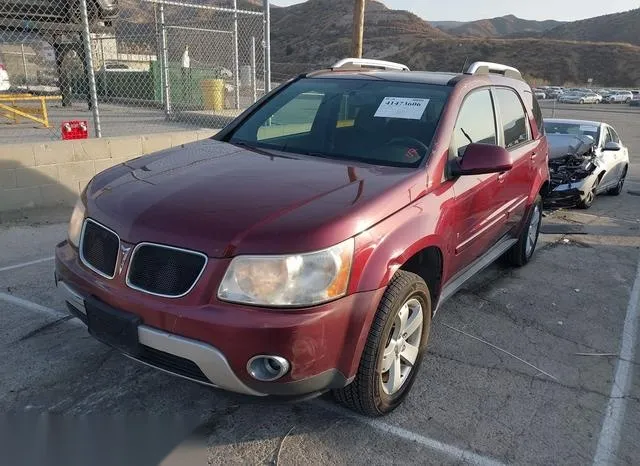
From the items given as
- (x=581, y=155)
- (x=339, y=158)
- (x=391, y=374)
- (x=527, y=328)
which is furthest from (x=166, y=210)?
(x=581, y=155)

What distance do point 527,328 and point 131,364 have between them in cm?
288

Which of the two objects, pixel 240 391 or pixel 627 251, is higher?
pixel 240 391

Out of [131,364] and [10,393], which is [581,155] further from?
→ [10,393]

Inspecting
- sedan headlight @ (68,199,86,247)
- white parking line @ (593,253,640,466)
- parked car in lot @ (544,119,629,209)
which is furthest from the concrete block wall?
parked car in lot @ (544,119,629,209)

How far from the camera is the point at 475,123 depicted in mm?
3939

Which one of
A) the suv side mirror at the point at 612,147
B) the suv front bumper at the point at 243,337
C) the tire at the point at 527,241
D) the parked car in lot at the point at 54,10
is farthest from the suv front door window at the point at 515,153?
the parked car in lot at the point at 54,10

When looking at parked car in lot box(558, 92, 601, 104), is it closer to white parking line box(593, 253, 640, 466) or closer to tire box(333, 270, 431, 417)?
white parking line box(593, 253, 640, 466)

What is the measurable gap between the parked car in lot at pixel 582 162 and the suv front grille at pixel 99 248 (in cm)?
705

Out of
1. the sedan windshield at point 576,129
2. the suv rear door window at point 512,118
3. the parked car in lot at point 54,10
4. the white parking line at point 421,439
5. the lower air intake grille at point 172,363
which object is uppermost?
the parked car in lot at point 54,10

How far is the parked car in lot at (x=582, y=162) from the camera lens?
833 cm

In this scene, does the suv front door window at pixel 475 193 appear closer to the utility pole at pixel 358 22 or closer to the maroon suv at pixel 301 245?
the maroon suv at pixel 301 245

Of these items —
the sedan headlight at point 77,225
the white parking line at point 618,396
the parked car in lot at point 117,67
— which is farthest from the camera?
the parked car in lot at point 117,67

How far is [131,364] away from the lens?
134 inches

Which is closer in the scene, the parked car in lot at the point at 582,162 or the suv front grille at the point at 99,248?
the suv front grille at the point at 99,248
